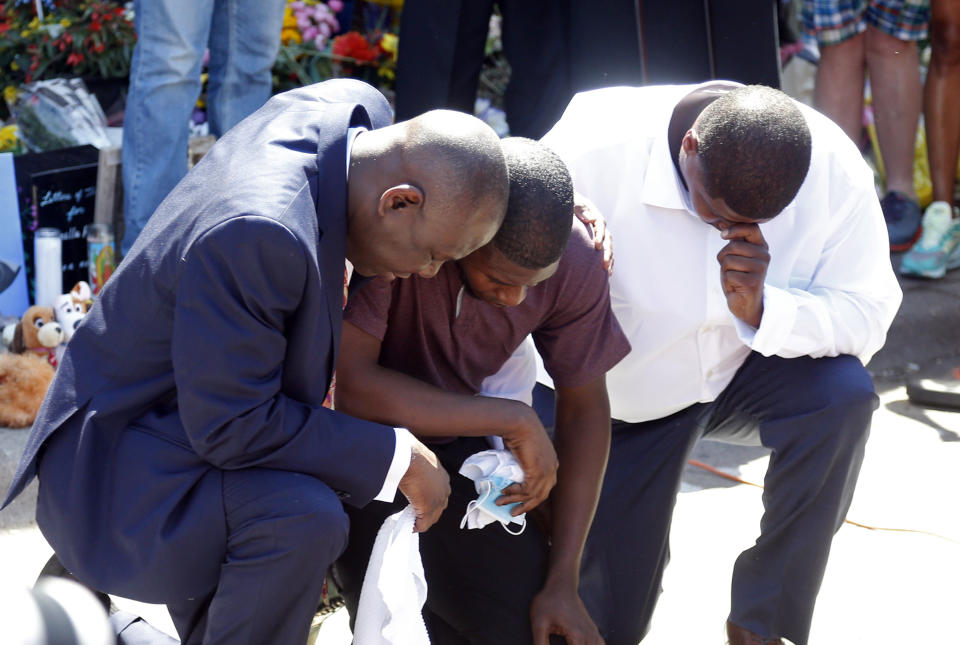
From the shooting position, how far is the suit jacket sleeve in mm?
1896

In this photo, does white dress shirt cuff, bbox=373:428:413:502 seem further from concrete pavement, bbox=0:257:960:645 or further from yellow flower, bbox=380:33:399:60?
yellow flower, bbox=380:33:399:60

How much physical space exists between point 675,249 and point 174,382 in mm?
1255

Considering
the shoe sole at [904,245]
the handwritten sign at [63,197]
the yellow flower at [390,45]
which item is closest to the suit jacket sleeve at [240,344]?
the handwritten sign at [63,197]

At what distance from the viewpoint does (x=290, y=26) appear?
5.33 metres

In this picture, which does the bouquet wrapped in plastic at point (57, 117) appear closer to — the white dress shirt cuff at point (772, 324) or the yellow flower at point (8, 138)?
the yellow flower at point (8, 138)

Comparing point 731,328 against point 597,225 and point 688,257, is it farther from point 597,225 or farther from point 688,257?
Result: point 597,225

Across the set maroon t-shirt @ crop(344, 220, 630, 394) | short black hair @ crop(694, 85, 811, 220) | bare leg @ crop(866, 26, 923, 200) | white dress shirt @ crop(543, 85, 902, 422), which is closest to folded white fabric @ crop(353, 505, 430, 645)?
maroon t-shirt @ crop(344, 220, 630, 394)

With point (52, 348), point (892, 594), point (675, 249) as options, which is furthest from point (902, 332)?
point (52, 348)

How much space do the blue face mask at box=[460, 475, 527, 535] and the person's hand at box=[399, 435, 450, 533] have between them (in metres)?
0.18

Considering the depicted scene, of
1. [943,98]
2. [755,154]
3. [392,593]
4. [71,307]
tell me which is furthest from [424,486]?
[943,98]

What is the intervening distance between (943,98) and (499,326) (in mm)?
3488

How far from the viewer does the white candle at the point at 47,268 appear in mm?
3801

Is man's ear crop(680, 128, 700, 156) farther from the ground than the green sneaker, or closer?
farther from the ground

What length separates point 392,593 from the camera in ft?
7.09
